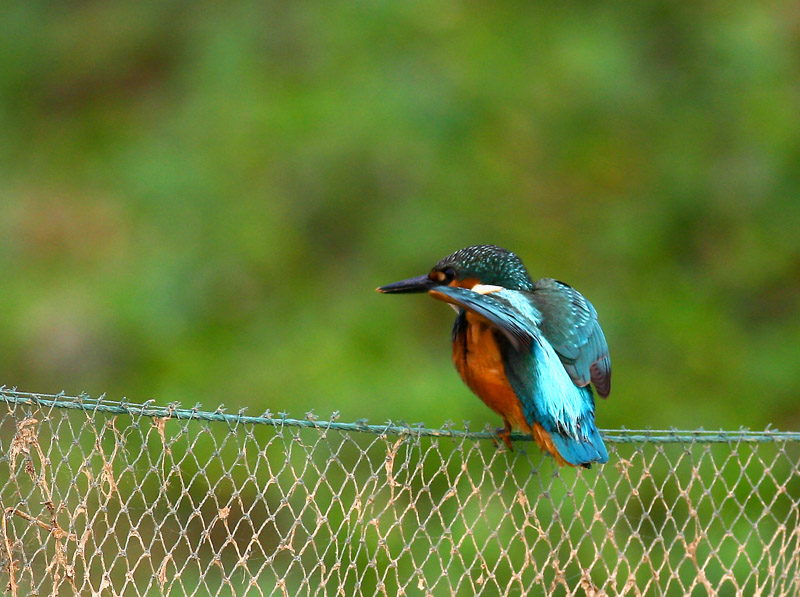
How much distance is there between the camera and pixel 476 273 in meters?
2.85

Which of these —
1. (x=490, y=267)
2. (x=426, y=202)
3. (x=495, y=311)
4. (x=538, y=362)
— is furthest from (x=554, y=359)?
(x=426, y=202)

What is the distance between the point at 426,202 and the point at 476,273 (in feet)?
8.69

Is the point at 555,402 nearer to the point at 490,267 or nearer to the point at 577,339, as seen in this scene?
the point at 577,339

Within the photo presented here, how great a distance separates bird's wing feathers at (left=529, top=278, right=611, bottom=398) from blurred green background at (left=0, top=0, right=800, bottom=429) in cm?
242

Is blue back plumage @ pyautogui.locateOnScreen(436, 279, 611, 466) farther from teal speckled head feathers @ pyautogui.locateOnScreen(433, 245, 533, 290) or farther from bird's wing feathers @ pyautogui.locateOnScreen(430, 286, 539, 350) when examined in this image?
teal speckled head feathers @ pyautogui.locateOnScreen(433, 245, 533, 290)

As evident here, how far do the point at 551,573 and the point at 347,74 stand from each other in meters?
2.84

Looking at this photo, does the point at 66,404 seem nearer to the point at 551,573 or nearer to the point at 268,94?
the point at 551,573

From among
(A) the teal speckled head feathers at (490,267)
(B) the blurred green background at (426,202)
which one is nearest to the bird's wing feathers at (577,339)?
(A) the teal speckled head feathers at (490,267)

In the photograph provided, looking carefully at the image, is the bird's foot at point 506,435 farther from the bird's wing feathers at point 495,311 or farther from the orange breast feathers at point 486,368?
the bird's wing feathers at point 495,311

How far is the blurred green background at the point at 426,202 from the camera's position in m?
5.18

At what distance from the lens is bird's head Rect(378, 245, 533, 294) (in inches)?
111

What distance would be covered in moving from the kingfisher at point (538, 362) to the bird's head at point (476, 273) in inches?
2.2

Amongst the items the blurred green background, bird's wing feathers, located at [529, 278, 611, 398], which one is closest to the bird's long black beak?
bird's wing feathers, located at [529, 278, 611, 398]

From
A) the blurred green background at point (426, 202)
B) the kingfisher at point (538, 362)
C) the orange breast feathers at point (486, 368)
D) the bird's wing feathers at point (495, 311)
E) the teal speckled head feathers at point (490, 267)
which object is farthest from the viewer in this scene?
the blurred green background at point (426, 202)
